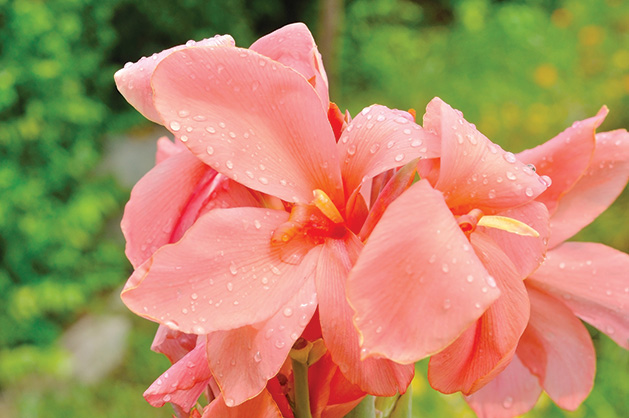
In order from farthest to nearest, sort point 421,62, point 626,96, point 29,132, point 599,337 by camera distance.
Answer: point 421,62
point 626,96
point 29,132
point 599,337

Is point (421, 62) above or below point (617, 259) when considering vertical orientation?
below

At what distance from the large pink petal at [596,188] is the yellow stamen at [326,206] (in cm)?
22

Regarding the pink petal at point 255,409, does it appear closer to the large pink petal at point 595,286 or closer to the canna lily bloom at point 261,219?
the canna lily bloom at point 261,219

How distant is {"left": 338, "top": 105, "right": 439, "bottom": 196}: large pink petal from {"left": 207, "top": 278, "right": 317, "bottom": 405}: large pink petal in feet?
0.29

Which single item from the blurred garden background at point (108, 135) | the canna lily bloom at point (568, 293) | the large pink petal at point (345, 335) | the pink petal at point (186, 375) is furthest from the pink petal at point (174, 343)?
the blurred garden background at point (108, 135)

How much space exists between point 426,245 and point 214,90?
176 mm

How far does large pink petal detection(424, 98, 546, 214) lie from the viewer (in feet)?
1.43

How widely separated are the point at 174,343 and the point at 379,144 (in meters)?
0.24

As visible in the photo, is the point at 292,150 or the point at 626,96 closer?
the point at 292,150

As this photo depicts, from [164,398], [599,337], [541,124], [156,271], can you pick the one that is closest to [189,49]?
[156,271]

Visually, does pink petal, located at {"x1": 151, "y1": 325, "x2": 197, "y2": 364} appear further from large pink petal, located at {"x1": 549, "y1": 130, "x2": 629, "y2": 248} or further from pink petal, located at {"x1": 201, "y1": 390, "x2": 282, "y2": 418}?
large pink petal, located at {"x1": 549, "y1": 130, "x2": 629, "y2": 248}

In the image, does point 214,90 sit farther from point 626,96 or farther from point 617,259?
point 626,96

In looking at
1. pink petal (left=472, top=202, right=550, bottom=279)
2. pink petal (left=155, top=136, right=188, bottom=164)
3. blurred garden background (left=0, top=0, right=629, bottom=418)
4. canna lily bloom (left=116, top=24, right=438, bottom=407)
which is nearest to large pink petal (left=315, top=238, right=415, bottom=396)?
canna lily bloom (left=116, top=24, right=438, bottom=407)

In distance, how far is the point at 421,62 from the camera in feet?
16.7
